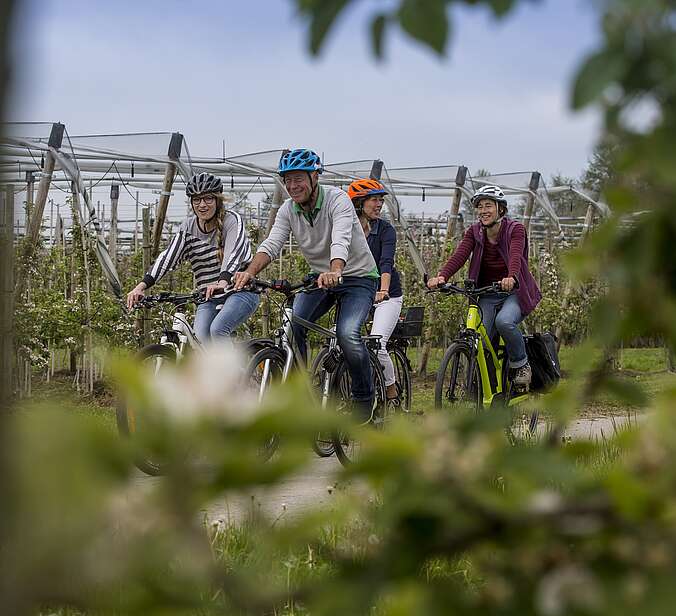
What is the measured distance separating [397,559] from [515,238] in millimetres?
7491

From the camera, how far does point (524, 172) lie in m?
18.3

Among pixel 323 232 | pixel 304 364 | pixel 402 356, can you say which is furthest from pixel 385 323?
pixel 323 232

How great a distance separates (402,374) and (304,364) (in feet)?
7.92

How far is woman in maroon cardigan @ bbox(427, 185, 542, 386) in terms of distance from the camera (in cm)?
810

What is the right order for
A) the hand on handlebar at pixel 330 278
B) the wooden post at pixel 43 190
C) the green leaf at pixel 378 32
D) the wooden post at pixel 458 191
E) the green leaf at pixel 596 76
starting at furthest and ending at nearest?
the wooden post at pixel 458 191 → the wooden post at pixel 43 190 → the hand on handlebar at pixel 330 278 → the green leaf at pixel 378 32 → the green leaf at pixel 596 76

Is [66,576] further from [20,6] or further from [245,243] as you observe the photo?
[245,243]

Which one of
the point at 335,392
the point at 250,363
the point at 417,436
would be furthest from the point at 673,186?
the point at 335,392

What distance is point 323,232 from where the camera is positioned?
6770mm

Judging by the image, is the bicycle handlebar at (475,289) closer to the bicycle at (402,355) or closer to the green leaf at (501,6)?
the bicycle at (402,355)

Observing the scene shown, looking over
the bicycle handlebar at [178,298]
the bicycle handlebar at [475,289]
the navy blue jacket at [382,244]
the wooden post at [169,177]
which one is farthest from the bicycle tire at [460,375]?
the wooden post at [169,177]

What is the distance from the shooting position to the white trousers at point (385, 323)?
28.0 feet

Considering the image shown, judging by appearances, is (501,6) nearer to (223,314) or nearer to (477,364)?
(223,314)

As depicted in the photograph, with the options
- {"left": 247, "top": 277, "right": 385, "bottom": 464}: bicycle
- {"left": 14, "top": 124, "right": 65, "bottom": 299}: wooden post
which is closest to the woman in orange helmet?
{"left": 247, "top": 277, "right": 385, "bottom": 464}: bicycle

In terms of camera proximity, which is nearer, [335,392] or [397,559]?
[397,559]
